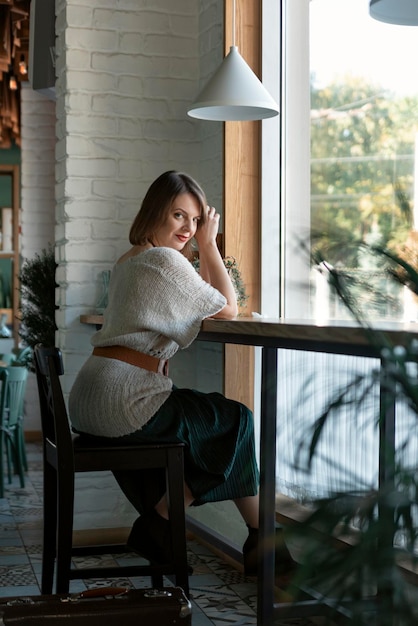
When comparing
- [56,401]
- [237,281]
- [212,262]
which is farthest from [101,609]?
[237,281]

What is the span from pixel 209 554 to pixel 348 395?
3191 millimetres

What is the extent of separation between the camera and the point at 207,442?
2824 millimetres

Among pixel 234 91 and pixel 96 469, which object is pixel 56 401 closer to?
pixel 96 469

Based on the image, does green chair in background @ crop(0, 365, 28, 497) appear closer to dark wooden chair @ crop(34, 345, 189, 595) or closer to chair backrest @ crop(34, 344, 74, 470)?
chair backrest @ crop(34, 344, 74, 470)

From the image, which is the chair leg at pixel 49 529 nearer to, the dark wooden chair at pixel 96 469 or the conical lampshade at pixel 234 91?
the dark wooden chair at pixel 96 469

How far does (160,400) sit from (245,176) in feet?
4.09

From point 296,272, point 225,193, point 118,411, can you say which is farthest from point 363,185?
point 118,411

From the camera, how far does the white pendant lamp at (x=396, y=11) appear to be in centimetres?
221

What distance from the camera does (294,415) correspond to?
2.62ft

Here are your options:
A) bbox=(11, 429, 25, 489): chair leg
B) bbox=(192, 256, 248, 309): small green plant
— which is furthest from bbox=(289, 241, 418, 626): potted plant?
bbox=(11, 429, 25, 489): chair leg

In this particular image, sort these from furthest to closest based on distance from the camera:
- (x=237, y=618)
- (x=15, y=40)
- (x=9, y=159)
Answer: (x=9, y=159) → (x=15, y=40) → (x=237, y=618)

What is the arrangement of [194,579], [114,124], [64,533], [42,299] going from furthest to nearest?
1. [42,299]
2. [114,124]
3. [194,579]
4. [64,533]

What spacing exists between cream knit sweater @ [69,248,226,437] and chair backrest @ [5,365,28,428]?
2920 millimetres

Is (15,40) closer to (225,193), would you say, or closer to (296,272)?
(225,193)
